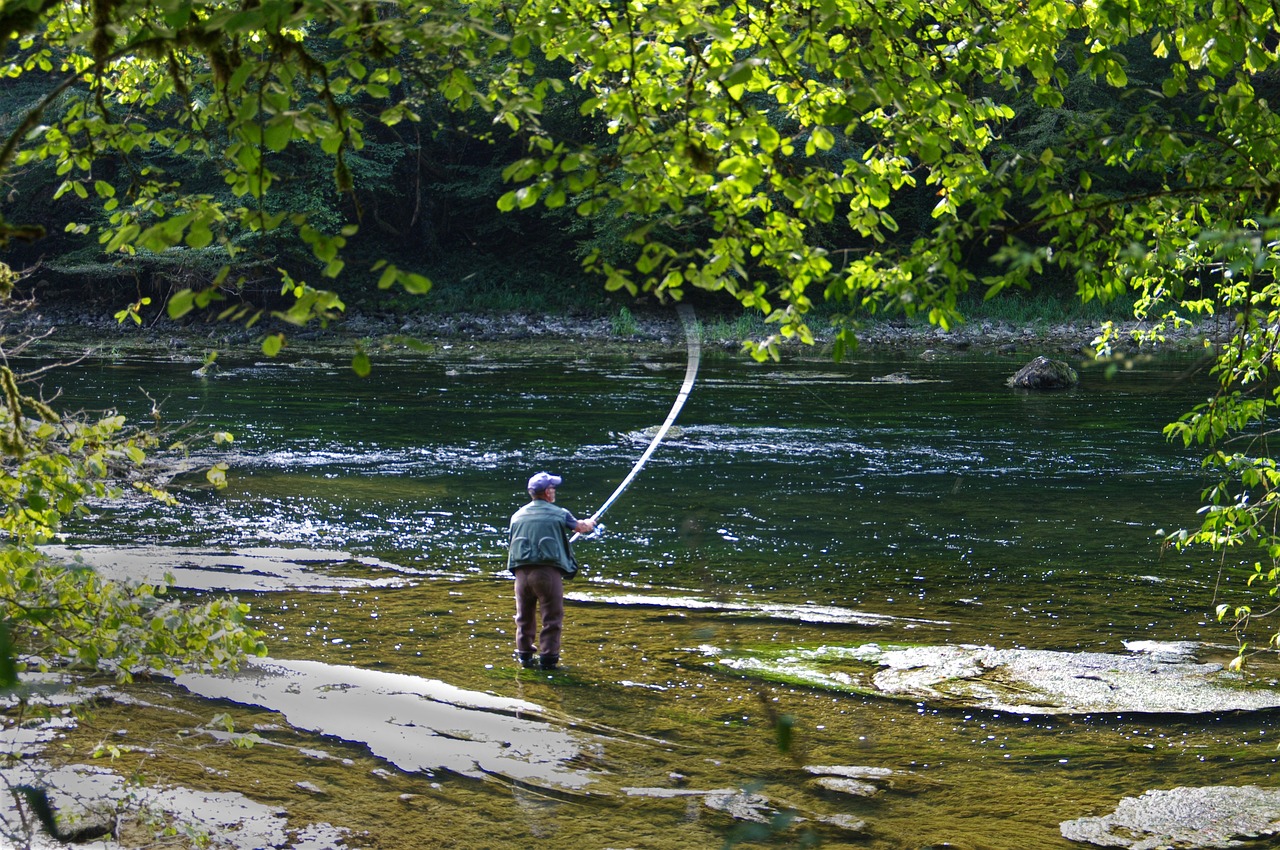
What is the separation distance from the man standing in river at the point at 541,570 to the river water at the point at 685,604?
0.82ft

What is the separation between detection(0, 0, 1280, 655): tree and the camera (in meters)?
3.15

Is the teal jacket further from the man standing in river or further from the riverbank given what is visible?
the riverbank

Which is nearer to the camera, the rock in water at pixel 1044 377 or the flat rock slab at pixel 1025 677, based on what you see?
the flat rock slab at pixel 1025 677

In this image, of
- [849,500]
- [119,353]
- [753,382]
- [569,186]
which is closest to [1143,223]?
[569,186]

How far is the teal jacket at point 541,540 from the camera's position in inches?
356

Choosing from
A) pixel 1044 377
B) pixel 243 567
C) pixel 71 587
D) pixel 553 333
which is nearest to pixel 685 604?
pixel 243 567

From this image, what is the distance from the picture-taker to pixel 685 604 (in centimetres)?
1077

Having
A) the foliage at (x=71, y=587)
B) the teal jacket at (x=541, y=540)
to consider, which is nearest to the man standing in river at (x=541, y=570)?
the teal jacket at (x=541, y=540)

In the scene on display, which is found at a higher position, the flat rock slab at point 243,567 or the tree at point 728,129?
the tree at point 728,129

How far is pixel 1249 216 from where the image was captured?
5.00 metres

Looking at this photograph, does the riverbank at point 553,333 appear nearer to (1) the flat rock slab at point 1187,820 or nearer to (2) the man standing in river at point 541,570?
(2) the man standing in river at point 541,570

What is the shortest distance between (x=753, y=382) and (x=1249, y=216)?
962 inches

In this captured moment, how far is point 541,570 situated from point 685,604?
6.91ft

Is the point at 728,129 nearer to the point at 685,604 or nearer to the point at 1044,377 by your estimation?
the point at 685,604
